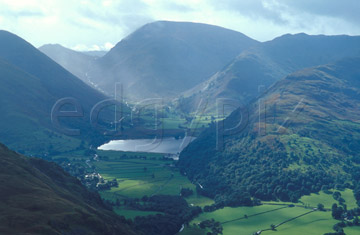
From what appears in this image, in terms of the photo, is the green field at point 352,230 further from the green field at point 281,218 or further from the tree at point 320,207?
the tree at point 320,207

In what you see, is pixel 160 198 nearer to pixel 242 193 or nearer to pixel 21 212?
pixel 242 193

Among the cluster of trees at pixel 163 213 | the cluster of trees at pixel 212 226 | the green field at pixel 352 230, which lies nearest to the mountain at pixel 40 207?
the cluster of trees at pixel 163 213

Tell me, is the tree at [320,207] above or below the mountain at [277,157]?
below

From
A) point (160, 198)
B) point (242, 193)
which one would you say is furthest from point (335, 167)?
point (160, 198)

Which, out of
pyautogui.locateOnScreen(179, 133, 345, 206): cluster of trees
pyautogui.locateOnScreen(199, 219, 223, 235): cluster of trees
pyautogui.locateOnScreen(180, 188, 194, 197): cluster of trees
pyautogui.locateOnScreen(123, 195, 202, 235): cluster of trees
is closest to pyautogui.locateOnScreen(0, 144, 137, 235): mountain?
pyautogui.locateOnScreen(123, 195, 202, 235): cluster of trees

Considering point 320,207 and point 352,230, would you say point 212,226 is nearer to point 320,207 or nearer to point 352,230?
point 320,207

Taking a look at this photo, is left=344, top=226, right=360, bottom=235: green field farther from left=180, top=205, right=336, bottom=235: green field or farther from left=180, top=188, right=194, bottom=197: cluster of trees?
left=180, top=188, right=194, bottom=197: cluster of trees
